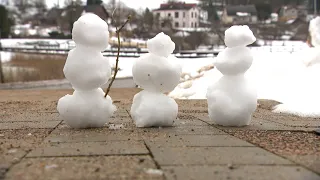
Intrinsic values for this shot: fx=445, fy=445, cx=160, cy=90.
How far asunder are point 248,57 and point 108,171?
12.7 feet

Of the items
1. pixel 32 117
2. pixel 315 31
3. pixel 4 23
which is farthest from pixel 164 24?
pixel 32 117

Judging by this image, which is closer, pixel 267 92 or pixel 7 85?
pixel 267 92

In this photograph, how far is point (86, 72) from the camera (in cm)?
657

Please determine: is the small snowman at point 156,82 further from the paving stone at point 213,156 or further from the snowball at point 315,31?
the snowball at point 315,31

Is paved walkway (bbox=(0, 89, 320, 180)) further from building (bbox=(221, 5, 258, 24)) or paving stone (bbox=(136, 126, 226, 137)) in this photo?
building (bbox=(221, 5, 258, 24))

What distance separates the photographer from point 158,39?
6.98m

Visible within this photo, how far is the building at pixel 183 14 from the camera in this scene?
357 ft

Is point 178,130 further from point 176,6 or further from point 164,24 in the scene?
point 176,6

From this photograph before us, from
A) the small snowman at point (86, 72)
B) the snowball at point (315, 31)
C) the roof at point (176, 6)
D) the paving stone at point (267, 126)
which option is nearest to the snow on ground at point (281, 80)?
the snowball at point (315, 31)

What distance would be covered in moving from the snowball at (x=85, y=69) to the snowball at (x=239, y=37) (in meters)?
2.06

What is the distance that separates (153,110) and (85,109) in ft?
3.37

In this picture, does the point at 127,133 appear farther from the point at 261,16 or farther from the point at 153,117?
the point at 261,16

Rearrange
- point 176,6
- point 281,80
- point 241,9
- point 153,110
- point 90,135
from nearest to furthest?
point 90,135 → point 153,110 → point 281,80 → point 176,6 → point 241,9

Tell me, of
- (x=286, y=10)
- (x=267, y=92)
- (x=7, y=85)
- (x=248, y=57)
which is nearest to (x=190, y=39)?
(x=7, y=85)
